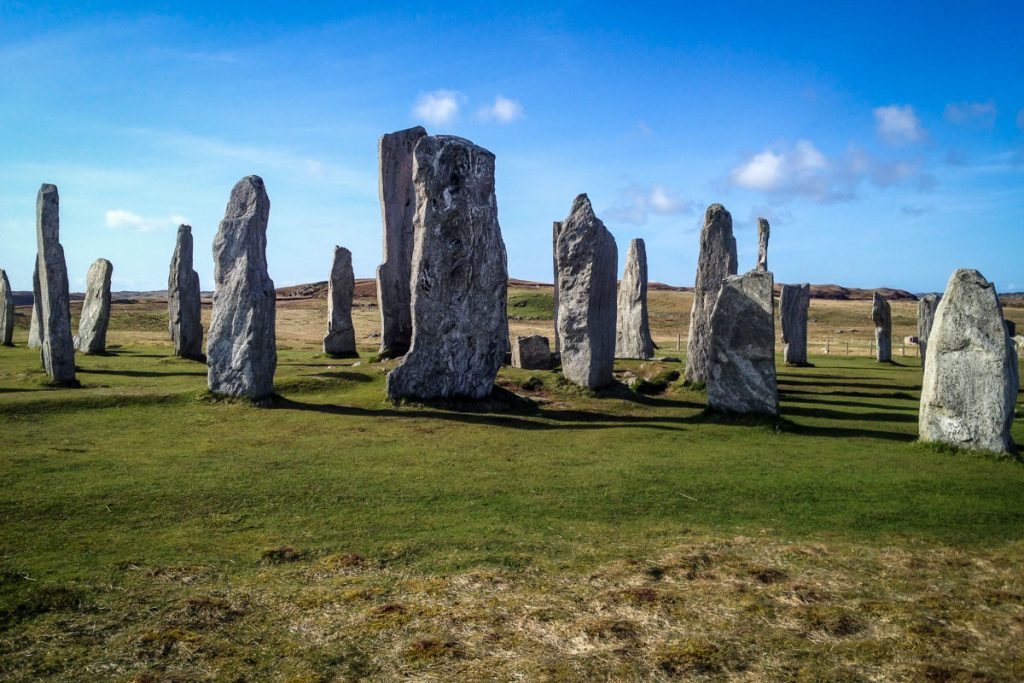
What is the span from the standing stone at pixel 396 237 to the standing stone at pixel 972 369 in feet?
47.3

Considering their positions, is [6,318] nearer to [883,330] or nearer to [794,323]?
[794,323]

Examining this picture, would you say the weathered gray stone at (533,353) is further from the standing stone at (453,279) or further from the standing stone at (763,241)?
the standing stone at (763,241)

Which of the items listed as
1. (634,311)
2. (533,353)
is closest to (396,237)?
(533,353)

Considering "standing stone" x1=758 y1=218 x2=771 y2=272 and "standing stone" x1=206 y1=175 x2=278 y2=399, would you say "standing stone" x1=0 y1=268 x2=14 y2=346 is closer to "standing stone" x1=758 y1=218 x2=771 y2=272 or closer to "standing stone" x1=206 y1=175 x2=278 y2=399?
"standing stone" x1=206 y1=175 x2=278 y2=399

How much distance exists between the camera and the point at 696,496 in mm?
10062

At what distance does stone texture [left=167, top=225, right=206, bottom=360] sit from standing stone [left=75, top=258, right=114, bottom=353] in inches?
76.3

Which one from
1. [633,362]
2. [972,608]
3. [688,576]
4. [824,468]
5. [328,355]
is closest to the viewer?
[972,608]

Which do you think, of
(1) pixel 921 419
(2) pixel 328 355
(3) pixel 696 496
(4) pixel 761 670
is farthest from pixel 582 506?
(2) pixel 328 355

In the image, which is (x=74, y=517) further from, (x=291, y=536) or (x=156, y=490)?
(x=291, y=536)

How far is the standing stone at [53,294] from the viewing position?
16859 millimetres

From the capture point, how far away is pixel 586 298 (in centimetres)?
1811

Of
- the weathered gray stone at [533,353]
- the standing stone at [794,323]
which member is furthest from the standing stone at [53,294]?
the standing stone at [794,323]

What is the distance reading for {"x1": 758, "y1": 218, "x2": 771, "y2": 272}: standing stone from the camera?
115ft

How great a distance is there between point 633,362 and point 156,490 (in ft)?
51.5
